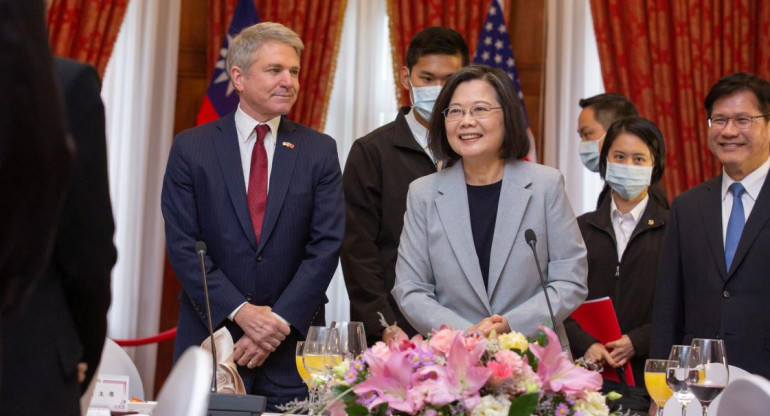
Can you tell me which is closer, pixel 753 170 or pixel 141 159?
pixel 753 170

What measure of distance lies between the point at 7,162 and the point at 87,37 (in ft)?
16.3

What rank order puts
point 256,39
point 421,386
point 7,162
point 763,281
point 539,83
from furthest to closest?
point 539,83
point 256,39
point 763,281
point 421,386
point 7,162

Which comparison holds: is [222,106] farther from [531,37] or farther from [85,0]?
[531,37]

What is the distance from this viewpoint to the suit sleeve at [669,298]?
11.5ft

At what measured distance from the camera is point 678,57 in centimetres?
607

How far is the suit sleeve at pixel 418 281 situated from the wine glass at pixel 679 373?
2.24 feet

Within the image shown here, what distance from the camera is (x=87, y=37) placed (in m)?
5.76

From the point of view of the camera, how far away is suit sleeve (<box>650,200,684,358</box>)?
351cm

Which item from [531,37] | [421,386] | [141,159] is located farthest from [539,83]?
[421,386]

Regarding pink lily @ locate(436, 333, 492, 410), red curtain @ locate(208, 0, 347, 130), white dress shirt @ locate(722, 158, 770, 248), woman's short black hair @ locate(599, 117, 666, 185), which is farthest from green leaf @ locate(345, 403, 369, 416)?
red curtain @ locate(208, 0, 347, 130)

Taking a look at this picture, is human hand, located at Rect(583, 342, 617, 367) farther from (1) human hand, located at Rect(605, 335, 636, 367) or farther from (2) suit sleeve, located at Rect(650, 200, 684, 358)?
(2) suit sleeve, located at Rect(650, 200, 684, 358)

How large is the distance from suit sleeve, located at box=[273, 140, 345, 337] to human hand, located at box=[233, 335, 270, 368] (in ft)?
0.44

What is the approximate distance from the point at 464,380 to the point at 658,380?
98cm

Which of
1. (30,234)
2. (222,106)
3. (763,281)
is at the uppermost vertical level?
(222,106)
